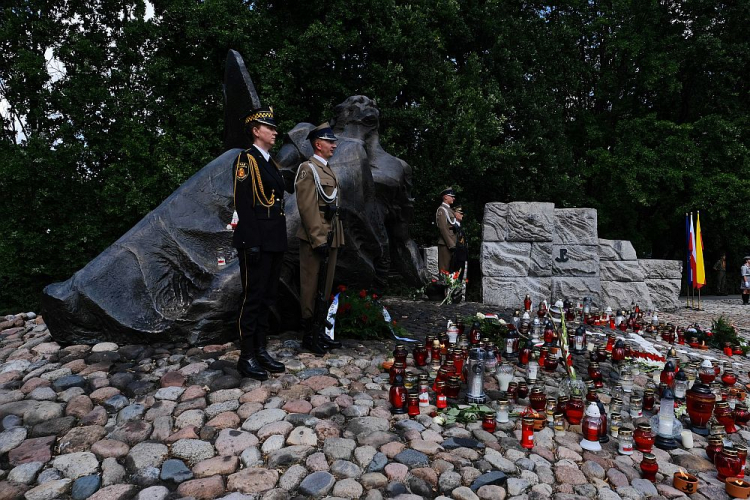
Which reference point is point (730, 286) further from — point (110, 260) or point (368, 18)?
point (110, 260)

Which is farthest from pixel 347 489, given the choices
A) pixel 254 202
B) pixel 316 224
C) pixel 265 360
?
pixel 316 224

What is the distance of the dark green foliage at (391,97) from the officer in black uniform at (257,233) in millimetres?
7590

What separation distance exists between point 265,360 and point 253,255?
0.96m

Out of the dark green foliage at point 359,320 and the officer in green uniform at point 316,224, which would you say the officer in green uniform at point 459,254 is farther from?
the officer in green uniform at point 316,224

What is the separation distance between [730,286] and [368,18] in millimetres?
19155

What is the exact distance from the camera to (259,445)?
306 centimetres

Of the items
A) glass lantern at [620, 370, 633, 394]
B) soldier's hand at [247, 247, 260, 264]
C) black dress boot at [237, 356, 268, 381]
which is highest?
soldier's hand at [247, 247, 260, 264]

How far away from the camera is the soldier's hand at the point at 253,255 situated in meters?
4.04

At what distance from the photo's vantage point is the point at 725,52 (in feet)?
51.1

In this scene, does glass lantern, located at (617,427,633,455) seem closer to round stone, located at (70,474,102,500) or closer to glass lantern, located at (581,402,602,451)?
glass lantern, located at (581,402,602,451)

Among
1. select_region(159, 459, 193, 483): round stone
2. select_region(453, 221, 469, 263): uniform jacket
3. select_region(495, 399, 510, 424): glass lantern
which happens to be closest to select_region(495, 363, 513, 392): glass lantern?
select_region(495, 399, 510, 424): glass lantern

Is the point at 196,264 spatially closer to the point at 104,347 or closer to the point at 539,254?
the point at 104,347

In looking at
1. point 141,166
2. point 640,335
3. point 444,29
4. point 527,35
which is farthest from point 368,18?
point 640,335

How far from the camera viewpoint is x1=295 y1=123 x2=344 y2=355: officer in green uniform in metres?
4.84
